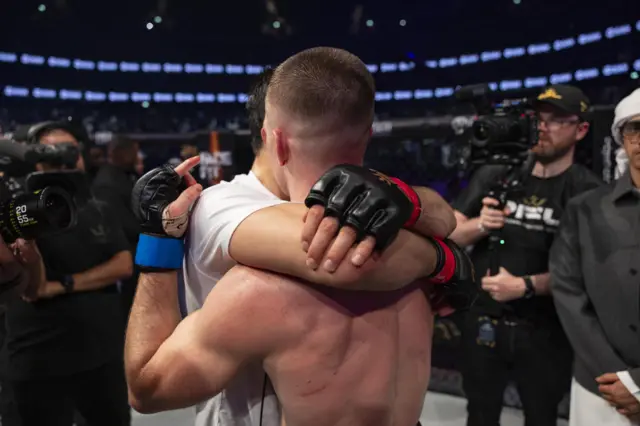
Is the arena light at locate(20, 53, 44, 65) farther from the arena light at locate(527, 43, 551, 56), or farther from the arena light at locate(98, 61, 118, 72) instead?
the arena light at locate(527, 43, 551, 56)

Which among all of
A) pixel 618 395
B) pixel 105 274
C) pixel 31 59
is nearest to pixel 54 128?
pixel 105 274

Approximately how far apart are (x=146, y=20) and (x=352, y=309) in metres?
16.5

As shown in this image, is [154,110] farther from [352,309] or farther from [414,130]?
[352,309]

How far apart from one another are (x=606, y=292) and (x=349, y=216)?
159cm

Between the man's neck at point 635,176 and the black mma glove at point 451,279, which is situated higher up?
the man's neck at point 635,176

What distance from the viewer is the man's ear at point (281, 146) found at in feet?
3.69

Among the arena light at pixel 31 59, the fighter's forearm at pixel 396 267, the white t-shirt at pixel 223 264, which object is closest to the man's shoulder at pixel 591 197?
the fighter's forearm at pixel 396 267

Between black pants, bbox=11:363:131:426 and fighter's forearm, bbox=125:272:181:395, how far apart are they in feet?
5.20

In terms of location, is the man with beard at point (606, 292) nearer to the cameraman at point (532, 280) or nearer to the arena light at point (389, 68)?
the cameraman at point (532, 280)

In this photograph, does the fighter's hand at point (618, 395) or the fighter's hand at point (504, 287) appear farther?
the fighter's hand at point (504, 287)

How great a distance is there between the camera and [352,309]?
1088mm

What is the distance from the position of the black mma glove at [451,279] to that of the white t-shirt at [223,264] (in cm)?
34

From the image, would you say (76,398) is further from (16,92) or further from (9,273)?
(16,92)

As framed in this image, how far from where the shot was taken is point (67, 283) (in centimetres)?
255
